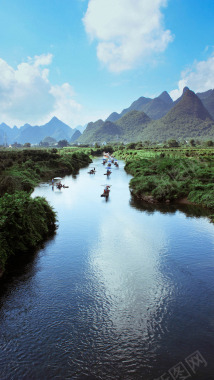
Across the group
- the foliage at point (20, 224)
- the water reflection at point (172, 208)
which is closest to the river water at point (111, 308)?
the foliage at point (20, 224)

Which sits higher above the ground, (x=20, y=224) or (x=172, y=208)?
(x=20, y=224)

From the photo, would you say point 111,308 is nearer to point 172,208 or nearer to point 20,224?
point 20,224

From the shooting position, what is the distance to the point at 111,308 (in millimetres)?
12516

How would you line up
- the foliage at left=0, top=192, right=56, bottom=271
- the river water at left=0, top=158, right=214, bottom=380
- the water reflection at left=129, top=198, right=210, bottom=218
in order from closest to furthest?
1. the river water at left=0, top=158, right=214, bottom=380
2. the foliage at left=0, top=192, right=56, bottom=271
3. the water reflection at left=129, top=198, right=210, bottom=218

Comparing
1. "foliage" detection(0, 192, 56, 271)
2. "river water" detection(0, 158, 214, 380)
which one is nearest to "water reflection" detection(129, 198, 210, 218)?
"river water" detection(0, 158, 214, 380)

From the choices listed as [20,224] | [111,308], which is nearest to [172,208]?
[20,224]

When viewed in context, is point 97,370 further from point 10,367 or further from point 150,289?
point 150,289

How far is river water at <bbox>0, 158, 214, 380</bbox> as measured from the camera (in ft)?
31.1

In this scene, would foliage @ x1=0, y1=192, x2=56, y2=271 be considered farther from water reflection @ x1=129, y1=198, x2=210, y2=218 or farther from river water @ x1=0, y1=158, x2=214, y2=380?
water reflection @ x1=129, y1=198, x2=210, y2=218

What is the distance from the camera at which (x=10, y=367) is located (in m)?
9.32

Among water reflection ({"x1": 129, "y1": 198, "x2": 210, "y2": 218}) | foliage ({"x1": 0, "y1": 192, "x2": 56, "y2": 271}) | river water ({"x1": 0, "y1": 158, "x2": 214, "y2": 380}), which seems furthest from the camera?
water reflection ({"x1": 129, "y1": 198, "x2": 210, "y2": 218})

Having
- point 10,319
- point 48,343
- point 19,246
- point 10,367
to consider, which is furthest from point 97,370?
point 19,246

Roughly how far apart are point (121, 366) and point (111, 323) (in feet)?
7.25

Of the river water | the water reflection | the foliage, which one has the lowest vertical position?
the river water
